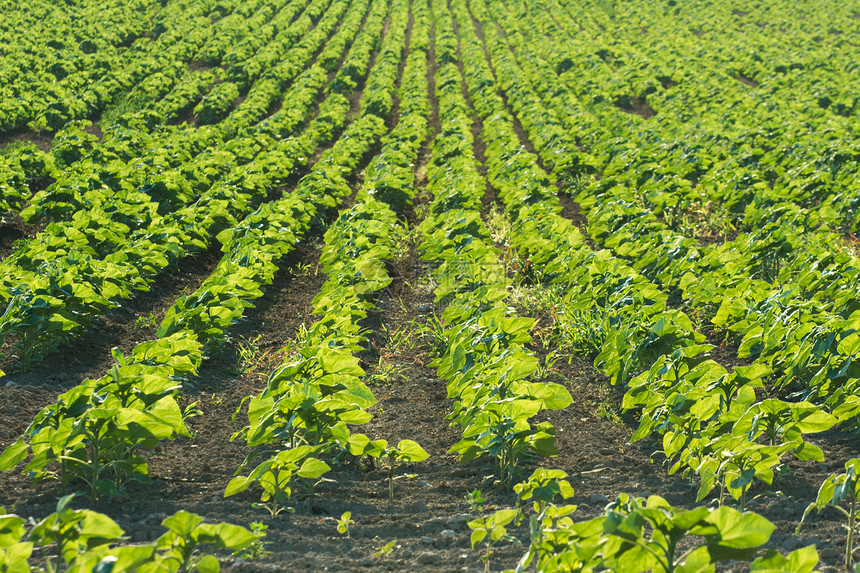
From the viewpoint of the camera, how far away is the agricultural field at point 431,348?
3119 millimetres

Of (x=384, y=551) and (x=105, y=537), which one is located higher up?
(x=105, y=537)

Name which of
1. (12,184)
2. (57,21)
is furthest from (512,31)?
(12,184)

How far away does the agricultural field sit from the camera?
3.12 meters

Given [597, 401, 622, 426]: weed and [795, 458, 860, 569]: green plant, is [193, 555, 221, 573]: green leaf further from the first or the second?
[597, 401, 622, 426]: weed

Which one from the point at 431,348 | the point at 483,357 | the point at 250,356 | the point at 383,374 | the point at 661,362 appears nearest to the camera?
the point at 661,362

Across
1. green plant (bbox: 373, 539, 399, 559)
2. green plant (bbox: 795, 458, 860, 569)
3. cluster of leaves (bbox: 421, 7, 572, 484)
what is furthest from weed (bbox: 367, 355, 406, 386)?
green plant (bbox: 795, 458, 860, 569)

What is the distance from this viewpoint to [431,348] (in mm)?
6141

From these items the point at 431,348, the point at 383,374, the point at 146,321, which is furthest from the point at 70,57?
the point at 383,374

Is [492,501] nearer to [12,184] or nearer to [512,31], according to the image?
[12,184]

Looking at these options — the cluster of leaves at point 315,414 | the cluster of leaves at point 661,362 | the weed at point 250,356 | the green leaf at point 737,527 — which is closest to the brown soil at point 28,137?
the cluster of leaves at point 661,362

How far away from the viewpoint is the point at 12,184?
952 centimetres

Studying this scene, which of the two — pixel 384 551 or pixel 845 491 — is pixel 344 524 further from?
pixel 845 491

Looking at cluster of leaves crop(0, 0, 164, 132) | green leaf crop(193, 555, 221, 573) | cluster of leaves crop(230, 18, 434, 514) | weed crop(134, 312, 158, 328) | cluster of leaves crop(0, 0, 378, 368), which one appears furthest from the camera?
cluster of leaves crop(0, 0, 164, 132)

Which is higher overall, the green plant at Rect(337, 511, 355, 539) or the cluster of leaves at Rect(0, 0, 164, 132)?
the cluster of leaves at Rect(0, 0, 164, 132)
